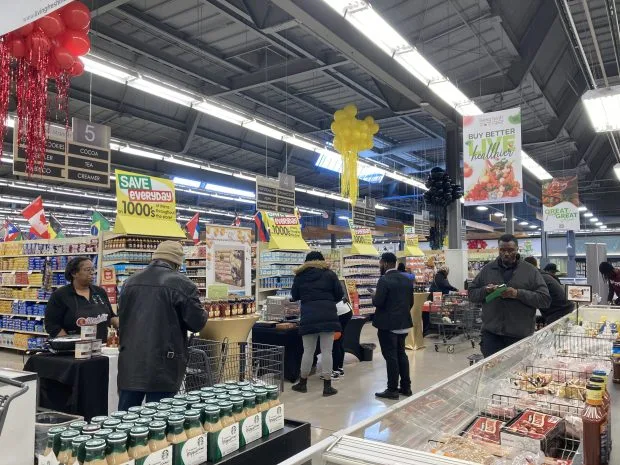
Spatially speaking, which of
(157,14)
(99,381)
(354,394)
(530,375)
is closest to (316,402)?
(354,394)

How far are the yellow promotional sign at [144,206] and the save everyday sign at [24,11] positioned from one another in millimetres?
5170

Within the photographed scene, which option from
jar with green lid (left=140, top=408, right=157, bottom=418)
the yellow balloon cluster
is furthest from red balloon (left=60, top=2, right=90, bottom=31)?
the yellow balloon cluster

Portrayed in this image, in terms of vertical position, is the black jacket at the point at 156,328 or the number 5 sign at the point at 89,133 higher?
the number 5 sign at the point at 89,133

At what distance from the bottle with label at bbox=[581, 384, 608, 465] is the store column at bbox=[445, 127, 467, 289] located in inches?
431

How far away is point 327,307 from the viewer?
6.11 meters

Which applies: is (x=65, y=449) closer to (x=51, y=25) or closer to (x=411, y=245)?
(x=51, y=25)

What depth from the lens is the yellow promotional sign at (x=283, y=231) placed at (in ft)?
36.3

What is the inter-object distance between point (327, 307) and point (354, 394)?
122 centimetres

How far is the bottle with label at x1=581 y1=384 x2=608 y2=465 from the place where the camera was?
5.06ft

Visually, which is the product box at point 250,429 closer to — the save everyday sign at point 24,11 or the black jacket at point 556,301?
the save everyday sign at point 24,11

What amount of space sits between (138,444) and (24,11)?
224cm

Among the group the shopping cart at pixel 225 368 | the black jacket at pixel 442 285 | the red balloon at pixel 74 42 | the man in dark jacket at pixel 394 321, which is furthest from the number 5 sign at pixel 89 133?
the black jacket at pixel 442 285

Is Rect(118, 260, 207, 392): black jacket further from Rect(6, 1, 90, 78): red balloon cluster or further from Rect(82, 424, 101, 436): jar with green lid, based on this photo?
Rect(6, 1, 90, 78): red balloon cluster

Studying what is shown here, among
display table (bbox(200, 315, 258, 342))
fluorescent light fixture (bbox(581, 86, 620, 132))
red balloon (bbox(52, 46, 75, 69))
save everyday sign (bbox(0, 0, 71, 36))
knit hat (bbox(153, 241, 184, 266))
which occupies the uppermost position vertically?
fluorescent light fixture (bbox(581, 86, 620, 132))
